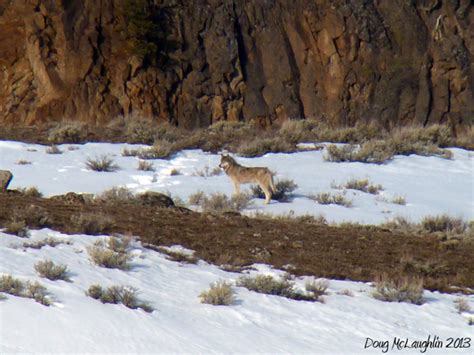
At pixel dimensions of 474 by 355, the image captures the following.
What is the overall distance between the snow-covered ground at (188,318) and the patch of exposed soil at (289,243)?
616 millimetres

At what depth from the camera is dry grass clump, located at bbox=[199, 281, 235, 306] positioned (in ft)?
32.8

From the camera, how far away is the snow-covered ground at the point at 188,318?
28.7ft

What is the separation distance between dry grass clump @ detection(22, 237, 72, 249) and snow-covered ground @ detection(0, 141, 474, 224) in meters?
6.63

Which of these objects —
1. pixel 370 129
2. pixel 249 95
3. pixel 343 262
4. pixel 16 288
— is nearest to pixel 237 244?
pixel 343 262

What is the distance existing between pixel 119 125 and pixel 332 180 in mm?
8311

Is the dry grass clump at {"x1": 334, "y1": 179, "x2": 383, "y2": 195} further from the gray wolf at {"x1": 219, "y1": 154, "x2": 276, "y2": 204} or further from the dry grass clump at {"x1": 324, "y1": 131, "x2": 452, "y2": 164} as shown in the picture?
the dry grass clump at {"x1": 324, "y1": 131, "x2": 452, "y2": 164}

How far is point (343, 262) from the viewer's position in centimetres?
1239

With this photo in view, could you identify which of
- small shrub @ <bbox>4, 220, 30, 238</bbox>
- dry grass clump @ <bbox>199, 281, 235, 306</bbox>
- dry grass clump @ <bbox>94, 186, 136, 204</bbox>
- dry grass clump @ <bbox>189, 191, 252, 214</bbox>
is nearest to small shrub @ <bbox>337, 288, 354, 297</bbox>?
dry grass clump @ <bbox>199, 281, 235, 306</bbox>

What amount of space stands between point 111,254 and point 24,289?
4.86ft

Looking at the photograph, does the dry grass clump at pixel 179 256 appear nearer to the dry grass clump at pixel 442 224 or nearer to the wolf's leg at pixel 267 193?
the dry grass clump at pixel 442 224

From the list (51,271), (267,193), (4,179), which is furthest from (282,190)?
(51,271)

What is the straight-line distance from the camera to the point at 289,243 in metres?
13.1

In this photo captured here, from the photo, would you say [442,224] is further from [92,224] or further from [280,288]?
[280,288]

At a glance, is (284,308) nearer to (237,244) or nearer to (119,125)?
(237,244)
